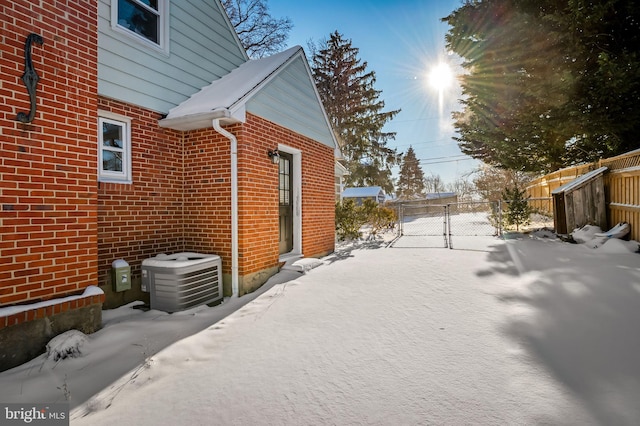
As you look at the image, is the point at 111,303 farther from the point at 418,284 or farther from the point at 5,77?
the point at 418,284

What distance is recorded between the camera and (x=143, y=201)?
4430 millimetres

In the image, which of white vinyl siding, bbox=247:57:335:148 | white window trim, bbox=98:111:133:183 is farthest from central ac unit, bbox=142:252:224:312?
A: white vinyl siding, bbox=247:57:335:148

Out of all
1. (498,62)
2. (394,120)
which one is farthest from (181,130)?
(394,120)

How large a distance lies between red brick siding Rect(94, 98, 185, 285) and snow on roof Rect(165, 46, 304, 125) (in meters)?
0.48

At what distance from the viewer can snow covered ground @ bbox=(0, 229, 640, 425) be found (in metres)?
1.83

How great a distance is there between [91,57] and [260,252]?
343cm

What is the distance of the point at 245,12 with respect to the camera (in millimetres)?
13578

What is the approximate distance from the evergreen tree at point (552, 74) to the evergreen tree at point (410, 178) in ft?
108

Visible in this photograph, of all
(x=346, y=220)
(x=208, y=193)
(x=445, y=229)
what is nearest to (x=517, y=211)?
(x=445, y=229)

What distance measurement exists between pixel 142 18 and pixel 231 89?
5.73 feet

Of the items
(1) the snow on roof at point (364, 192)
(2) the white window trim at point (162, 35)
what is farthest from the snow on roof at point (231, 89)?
(1) the snow on roof at point (364, 192)

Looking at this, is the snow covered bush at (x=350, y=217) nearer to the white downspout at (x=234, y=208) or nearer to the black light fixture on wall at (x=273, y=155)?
the black light fixture on wall at (x=273, y=155)

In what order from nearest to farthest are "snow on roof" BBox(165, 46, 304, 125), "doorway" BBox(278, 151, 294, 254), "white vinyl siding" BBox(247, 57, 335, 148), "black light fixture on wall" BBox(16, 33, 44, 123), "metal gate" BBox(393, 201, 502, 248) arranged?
"black light fixture on wall" BBox(16, 33, 44, 123) < "snow on roof" BBox(165, 46, 304, 125) < "white vinyl siding" BBox(247, 57, 335, 148) < "doorway" BBox(278, 151, 294, 254) < "metal gate" BBox(393, 201, 502, 248)

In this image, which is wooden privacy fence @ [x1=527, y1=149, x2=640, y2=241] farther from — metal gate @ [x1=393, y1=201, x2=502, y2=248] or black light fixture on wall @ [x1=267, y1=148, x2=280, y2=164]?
black light fixture on wall @ [x1=267, y1=148, x2=280, y2=164]
